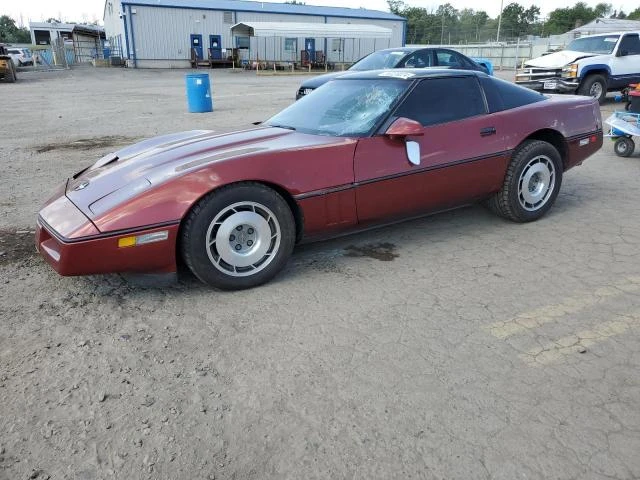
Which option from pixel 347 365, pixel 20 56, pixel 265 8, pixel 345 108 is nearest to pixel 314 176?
pixel 345 108

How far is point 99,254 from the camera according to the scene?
2.87m

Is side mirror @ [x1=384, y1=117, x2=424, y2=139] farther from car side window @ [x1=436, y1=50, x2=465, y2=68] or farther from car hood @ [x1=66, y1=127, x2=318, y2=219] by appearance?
car side window @ [x1=436, y1=50, x2=465, y2=68]

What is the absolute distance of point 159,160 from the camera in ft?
11.1

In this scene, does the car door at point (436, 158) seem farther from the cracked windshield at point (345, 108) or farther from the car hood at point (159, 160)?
the car hood at point (159, 160)

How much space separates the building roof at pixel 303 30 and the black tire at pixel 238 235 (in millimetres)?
32227

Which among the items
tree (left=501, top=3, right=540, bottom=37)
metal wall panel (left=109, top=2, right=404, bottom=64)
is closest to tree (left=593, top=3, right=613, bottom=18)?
tree (left=501, top=3, right=540, bottom=37)

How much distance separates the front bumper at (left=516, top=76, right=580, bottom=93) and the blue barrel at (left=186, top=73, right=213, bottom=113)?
A: 826 centimetres

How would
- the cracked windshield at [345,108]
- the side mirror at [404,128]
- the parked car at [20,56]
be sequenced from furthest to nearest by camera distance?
the parked car at [20,56]
the cracked windshield at [345,108]
the side mirror at [404,128]

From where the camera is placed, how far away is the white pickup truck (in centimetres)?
1245

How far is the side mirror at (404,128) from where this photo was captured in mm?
3438

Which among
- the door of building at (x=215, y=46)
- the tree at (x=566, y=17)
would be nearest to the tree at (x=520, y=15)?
the tree at (x=566, y=17)

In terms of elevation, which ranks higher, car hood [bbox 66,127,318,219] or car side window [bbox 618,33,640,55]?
car side window [bbox 618,33,640,55]

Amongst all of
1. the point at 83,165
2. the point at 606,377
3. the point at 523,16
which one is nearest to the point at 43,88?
the point at 83,165

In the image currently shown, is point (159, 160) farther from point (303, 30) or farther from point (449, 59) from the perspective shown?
point (303, 30)
